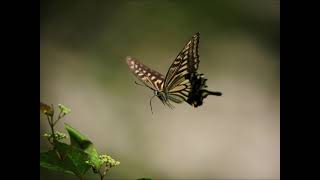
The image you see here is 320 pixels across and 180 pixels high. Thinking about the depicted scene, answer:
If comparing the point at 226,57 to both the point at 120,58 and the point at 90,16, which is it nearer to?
the point at 120,58

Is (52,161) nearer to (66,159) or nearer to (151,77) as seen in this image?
(66,159)

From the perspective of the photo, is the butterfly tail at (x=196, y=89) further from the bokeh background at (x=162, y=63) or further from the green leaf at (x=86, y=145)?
the green leaf at (x=86, y=145)

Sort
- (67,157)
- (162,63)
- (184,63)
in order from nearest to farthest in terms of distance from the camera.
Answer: (67,157)
(184,63)
(162,63)

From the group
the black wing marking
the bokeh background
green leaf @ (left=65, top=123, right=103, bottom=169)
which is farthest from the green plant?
the bokeh background

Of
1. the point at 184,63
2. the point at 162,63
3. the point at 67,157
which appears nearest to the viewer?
the point at 67,157

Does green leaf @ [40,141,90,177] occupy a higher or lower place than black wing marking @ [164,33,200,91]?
lower

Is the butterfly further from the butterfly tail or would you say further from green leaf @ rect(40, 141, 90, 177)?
green leaf @ rect(40, 141, 90, 177)

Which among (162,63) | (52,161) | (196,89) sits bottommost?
(52,161)

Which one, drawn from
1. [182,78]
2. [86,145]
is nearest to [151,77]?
[182,78]
